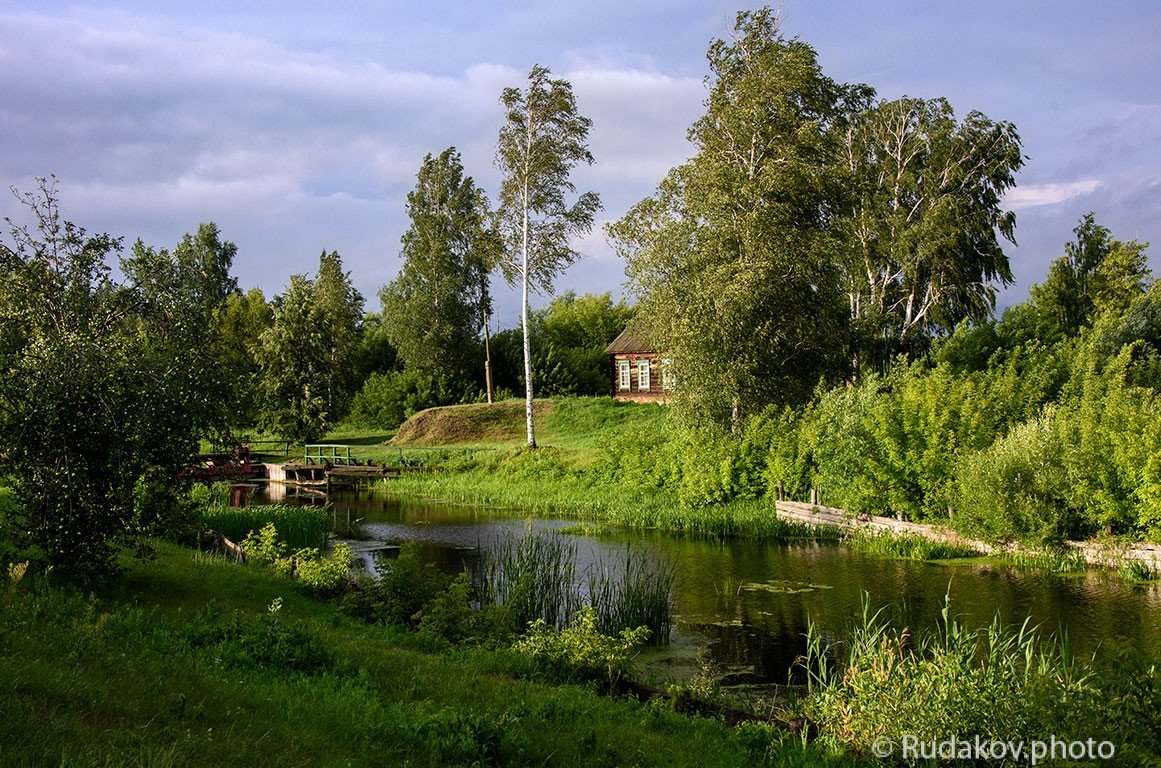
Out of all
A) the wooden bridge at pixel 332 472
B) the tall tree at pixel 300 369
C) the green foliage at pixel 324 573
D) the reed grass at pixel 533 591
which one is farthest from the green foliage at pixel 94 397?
the tall tree at pixel 300 369

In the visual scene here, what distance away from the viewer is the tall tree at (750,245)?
23.8m

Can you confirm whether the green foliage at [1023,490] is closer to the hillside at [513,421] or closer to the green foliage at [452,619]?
the green foliage at [452,619]

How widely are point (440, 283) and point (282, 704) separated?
41318mm

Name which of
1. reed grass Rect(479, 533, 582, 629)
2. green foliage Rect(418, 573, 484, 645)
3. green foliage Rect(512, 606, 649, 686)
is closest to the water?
green foliage Rect(512, 606, 649, 686)

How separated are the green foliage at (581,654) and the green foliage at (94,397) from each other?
477cm

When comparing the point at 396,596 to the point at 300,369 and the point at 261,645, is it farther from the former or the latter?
the point at 300,369

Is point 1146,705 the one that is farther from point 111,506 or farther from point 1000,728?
point 111,506

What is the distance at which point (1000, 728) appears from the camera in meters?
5.88

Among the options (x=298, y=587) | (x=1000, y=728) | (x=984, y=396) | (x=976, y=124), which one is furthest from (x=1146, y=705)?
(x=976, y=124)

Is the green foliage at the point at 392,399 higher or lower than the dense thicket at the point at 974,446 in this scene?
higher

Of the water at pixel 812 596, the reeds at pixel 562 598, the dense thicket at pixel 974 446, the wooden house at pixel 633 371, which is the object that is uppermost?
the wooden house at pixel 633 371

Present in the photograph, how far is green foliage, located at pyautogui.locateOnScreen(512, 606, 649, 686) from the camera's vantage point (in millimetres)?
8633

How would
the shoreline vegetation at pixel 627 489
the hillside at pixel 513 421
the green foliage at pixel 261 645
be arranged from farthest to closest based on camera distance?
the hillside at pixel 513 421
the shoreline vegetation at pixel 627 489
the green foliage at pixel 261 645

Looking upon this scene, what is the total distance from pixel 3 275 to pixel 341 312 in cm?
3867
